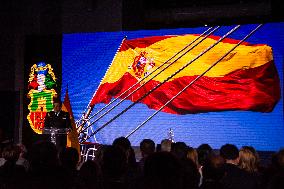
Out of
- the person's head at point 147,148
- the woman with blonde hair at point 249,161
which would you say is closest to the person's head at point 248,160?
the woman with blonde hair at point 249,161

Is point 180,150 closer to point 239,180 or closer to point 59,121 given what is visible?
point 239,180

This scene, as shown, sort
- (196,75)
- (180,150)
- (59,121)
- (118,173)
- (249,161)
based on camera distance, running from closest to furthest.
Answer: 1. (118,173)
2. (249,161)
3. (180,150)
4. (59,121)
5. (196,75)

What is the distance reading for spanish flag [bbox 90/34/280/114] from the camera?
24.6 feet

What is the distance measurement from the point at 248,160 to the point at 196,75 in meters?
4.30

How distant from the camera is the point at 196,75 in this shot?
7934mm

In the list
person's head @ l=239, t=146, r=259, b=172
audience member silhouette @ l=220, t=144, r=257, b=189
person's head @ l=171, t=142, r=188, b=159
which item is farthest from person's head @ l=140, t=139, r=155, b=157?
audience member silhouette @ l=220, t=144, r=257, b=189

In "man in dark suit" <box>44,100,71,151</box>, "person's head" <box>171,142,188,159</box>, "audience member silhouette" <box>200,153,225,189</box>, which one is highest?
"man in dark suit" <box>44,100,71,151</box>

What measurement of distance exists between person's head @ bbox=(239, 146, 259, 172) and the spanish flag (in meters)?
3.82

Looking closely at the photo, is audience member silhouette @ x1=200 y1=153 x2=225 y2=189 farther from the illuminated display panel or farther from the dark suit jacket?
the illuminated display panel

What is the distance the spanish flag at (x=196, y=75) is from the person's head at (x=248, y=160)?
3.82m

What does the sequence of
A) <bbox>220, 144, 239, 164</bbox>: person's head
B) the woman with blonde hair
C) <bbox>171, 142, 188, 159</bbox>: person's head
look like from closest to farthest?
the woman with blonde hair < <bbox>220, 144, 239, 164</bbox>: person's head < <bbox>171, 142, 188, 159</bbox>: person's head

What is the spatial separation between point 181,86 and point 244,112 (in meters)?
1.27

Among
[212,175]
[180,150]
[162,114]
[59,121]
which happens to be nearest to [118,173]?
[212,175]

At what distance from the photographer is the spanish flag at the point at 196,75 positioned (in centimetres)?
749
